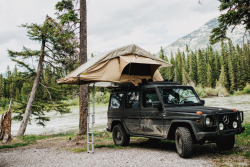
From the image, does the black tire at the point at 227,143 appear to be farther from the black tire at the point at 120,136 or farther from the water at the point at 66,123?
the water at the point at 66,123

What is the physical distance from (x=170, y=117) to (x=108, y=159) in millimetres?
2124

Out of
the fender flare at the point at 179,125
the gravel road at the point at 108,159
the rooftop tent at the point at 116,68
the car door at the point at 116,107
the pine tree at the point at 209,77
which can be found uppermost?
the pine tree at the point at 209,77

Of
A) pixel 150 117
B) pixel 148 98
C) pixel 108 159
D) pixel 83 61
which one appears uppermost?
pixel 83 61

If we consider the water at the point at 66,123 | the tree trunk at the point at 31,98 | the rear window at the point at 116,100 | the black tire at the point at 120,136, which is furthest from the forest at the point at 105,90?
the black tire at the point at 120,136

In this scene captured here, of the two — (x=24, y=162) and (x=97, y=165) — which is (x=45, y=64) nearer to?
(x=24, y=162)

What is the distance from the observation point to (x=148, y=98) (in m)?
7.69

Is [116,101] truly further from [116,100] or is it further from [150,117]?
[150,117]

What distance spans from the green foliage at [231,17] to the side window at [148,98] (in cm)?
388

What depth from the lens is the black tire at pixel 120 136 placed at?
8555mm

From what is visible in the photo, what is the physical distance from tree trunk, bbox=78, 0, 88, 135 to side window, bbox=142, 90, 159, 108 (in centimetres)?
430

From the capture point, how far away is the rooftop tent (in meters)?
7.59

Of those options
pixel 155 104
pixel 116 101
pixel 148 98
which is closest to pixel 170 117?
pixel 155 104

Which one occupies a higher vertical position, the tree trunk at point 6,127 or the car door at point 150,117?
the car door at point 150,117

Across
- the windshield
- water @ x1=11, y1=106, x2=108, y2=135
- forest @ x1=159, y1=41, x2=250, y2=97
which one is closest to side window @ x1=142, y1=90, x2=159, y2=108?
the windshield
